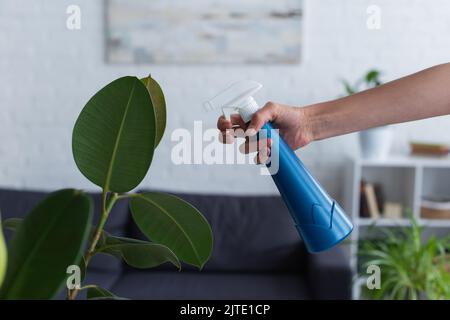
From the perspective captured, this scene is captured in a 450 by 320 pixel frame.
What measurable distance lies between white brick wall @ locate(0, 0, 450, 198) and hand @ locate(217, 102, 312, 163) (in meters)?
1.92

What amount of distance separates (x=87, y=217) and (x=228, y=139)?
0.45 meters

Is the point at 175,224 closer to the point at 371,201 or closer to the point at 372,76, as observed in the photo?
the point at 372,76

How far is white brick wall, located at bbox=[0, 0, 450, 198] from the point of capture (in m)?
2.87

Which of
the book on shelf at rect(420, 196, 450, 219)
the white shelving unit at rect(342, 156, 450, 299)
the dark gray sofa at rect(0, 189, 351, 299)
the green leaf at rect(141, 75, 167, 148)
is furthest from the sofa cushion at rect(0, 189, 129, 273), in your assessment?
the green leaf at rect(141, 75, 167, 148)

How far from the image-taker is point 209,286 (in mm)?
2434

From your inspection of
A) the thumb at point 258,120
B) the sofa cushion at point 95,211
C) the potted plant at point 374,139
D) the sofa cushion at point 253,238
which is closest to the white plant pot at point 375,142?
the potted plant at point 374,139

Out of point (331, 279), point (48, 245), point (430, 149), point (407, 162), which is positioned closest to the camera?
point (48, 245)

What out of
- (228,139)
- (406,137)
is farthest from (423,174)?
(228,139)

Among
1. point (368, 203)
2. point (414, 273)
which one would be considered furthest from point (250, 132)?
point (368, 203)

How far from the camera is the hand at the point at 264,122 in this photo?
28.7 inches

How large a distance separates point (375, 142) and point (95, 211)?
52.8 inches

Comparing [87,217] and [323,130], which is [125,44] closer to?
[323,130]

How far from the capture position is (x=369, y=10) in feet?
9.39

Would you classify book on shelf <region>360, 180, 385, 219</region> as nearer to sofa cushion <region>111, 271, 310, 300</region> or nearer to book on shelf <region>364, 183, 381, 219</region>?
book on shelf <region>364, 183, 381, 219</region>
